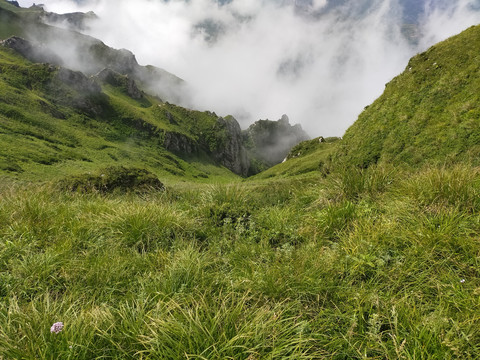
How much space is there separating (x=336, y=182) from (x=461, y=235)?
4.01 meters

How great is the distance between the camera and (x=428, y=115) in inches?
599

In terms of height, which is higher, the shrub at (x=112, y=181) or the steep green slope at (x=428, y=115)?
the steep green slope at (x=428, y=115)

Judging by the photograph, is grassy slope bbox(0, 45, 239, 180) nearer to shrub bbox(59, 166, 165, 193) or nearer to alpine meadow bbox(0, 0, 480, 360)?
shrub bbox(59, 166, 165, 193)

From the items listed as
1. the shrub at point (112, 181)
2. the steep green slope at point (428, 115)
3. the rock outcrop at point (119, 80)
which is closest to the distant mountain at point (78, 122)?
the rock outcrop at point (119, 80)

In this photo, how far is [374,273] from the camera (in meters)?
4.32

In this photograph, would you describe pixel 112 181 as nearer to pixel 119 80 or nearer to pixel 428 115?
pixel 428 115

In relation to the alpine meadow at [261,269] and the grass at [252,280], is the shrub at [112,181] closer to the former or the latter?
the alpine meadow at [261,269]

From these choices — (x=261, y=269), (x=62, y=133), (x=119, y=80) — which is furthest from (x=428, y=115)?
(x=119, y=80)

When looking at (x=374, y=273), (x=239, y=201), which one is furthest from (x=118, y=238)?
(x=374, y=273)

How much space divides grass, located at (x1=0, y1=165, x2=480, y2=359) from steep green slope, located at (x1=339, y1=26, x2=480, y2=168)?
779 centimetres

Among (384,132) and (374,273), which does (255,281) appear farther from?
(384,132)

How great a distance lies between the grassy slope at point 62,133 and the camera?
58463mm

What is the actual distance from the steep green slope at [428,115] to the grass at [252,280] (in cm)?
779

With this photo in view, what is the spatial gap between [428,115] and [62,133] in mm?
99785
